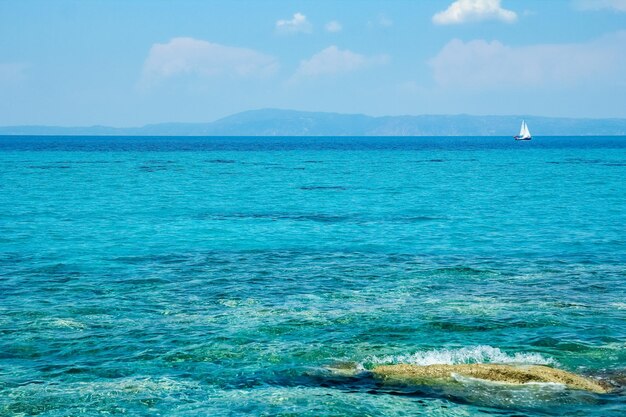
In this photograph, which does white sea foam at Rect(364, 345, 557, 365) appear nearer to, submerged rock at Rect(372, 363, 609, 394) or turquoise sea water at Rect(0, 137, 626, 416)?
turquoise sea water at Rect(0, 137, 626, 416)

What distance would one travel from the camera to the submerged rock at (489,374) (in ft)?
58.5

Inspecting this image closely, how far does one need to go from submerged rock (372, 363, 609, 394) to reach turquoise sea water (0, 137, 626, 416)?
48cm

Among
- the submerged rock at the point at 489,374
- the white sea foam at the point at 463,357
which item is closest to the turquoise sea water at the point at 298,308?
the white sea foam at the point at 463,357

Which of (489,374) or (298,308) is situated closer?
(489,374)

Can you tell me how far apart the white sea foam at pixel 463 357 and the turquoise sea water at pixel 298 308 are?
80 millimetres

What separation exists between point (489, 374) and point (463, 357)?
86.5 inches

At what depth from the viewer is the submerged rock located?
17.8m

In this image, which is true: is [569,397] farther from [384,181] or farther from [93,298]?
[384,181]

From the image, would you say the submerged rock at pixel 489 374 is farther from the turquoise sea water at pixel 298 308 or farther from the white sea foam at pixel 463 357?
the white sea foam at pixel 463 357

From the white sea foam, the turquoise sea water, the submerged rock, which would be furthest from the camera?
the white sea foam

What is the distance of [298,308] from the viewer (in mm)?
25906

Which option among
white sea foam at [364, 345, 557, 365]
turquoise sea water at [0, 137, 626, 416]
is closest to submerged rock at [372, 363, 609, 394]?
turquoise sea water at [0, 137, 626, 416]

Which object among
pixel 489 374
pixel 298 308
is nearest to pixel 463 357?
pixel 489 374

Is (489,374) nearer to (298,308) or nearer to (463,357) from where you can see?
(463,357)
